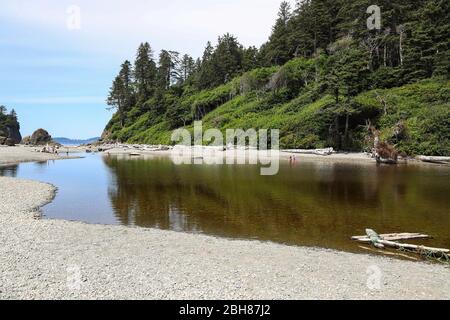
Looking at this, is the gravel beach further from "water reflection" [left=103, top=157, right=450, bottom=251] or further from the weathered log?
"water reflection" [left=103, top=157, right=450, bottom=251]

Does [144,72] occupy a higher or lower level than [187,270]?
higher

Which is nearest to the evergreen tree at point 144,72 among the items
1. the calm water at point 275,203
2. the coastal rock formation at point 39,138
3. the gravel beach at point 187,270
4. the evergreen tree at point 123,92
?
the evergreen tree at point 123,92

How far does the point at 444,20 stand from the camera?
66875 mm

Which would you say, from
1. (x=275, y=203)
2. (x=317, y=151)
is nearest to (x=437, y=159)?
(x=317, y=151)

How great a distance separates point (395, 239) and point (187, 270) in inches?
391

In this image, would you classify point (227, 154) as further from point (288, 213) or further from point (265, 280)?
point (265, 280)

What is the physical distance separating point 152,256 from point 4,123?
564 feet

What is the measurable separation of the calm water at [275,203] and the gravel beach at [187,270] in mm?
2686

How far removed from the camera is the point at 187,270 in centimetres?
1220

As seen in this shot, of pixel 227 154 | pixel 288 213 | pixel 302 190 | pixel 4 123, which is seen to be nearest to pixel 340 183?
pixel 302 190

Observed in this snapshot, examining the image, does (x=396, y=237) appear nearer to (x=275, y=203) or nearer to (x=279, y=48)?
(x=275, y=203)

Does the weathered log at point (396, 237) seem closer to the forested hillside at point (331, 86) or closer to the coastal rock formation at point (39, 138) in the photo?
the forested hillside at point (331, 86)

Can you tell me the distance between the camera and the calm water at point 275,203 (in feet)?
62.4

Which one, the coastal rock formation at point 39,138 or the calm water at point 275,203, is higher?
the coastal rock formation at point 39,138
